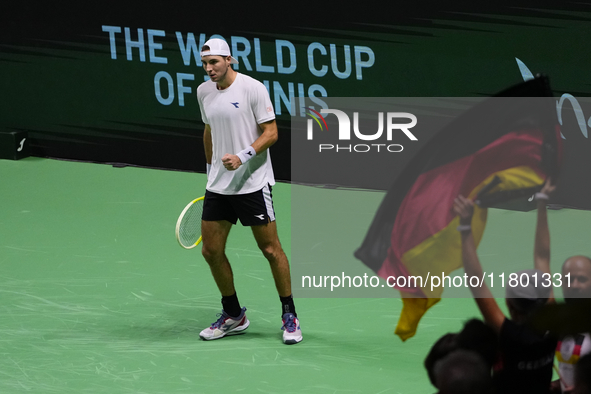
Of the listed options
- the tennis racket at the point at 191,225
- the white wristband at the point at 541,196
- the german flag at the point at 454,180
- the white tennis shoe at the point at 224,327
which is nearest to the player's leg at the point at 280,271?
the white tennis shoe at the point at 224,327

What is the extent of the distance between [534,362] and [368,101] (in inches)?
274

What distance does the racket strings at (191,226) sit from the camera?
6.37 metres

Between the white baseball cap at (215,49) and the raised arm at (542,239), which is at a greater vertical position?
the white baseball cap at (215,49)

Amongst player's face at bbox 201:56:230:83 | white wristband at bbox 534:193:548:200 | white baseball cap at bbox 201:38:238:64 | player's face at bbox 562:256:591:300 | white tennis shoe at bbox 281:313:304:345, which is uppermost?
white baseball cap at bbox 201:38:238:64

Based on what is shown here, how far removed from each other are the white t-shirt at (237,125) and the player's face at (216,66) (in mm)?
104

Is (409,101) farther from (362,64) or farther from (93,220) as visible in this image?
(93,220)

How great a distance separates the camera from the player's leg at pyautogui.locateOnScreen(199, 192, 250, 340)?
19.5 feet

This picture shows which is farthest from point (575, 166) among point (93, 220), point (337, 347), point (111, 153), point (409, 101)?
point (111, 153)

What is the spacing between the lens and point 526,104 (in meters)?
2.98

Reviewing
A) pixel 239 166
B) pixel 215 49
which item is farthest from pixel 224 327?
pixel 215 49

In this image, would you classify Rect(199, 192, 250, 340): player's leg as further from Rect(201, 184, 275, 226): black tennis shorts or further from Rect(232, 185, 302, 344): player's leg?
Rect(232, 185, 302, 344): player's leg

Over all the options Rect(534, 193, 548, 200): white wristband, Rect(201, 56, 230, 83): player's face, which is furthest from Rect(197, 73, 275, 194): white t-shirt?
Rect(534, 193, 548, 200): white wristband

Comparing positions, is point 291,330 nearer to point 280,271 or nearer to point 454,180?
point 280,271

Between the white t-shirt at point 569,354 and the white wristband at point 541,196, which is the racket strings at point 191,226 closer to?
the white t-shirt at point 569,354
